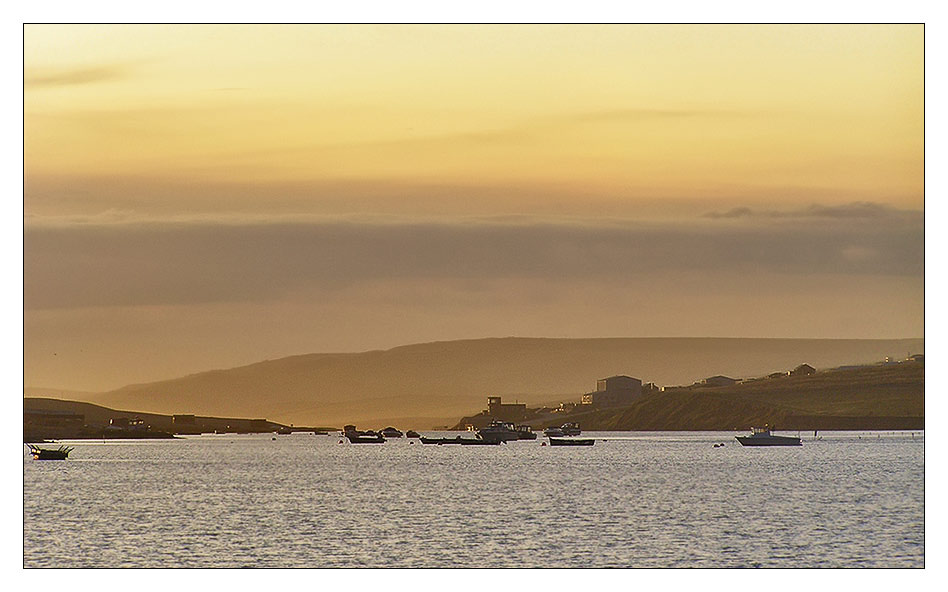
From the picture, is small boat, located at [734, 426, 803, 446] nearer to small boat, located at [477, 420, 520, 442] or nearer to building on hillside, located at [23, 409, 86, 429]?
small boat, located at [477, 420, 520, 442]

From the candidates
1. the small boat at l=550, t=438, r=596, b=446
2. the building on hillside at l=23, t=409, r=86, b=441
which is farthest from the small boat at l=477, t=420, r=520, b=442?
the building on hillside at l=23, t=409, r=86, b=441

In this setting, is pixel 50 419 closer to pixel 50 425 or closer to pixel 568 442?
pixel 50 425

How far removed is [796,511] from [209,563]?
95.6 ft

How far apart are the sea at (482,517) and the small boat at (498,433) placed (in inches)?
2519

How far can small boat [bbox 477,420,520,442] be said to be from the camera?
568 ft

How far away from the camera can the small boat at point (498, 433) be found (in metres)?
173

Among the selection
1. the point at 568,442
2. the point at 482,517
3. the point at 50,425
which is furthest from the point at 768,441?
the point at 482,517

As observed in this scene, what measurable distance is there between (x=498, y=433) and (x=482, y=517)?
118 meters

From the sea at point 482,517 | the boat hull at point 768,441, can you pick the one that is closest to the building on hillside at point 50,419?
the sea at point 482,517

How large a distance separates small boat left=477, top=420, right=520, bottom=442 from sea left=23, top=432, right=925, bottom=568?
6399 cm
